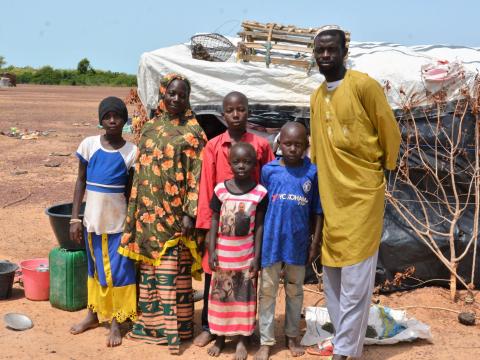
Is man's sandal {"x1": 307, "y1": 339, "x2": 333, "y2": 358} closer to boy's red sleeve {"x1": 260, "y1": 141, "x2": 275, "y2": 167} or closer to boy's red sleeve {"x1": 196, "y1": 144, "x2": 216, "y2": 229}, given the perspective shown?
boy's red sleeve {"x1": 196, "y1": 144, "x2": 216, "y2": 229}

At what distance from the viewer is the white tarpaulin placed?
5.07 m

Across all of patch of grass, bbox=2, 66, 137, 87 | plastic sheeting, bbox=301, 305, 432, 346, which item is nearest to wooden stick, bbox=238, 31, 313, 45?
plastic sheeting, bbox=301, 305, 432, 346

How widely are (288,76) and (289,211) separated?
2166 mm

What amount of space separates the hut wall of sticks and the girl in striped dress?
236cm

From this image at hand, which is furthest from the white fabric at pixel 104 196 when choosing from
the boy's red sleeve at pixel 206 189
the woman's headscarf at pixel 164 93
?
the boy's red sleeve at pixel 206 189

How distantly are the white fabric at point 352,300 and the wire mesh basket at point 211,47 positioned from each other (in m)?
3.14

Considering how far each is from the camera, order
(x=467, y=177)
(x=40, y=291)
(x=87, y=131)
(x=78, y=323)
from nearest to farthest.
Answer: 1. (x=78, y=323)
2. (x=40, y=291)
3. (x=467, y=177)
4. (x=87, y=131)

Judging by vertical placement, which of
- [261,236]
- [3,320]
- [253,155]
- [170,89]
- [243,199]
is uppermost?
[170,89]

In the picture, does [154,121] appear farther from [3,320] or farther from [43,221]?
[43,221]

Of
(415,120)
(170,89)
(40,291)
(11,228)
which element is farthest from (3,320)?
(415,120)

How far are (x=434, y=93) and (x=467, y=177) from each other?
2.77 ft

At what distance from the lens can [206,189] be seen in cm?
366

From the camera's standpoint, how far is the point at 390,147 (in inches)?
125

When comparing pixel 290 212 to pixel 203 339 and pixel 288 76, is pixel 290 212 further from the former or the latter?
pixel 288 76
